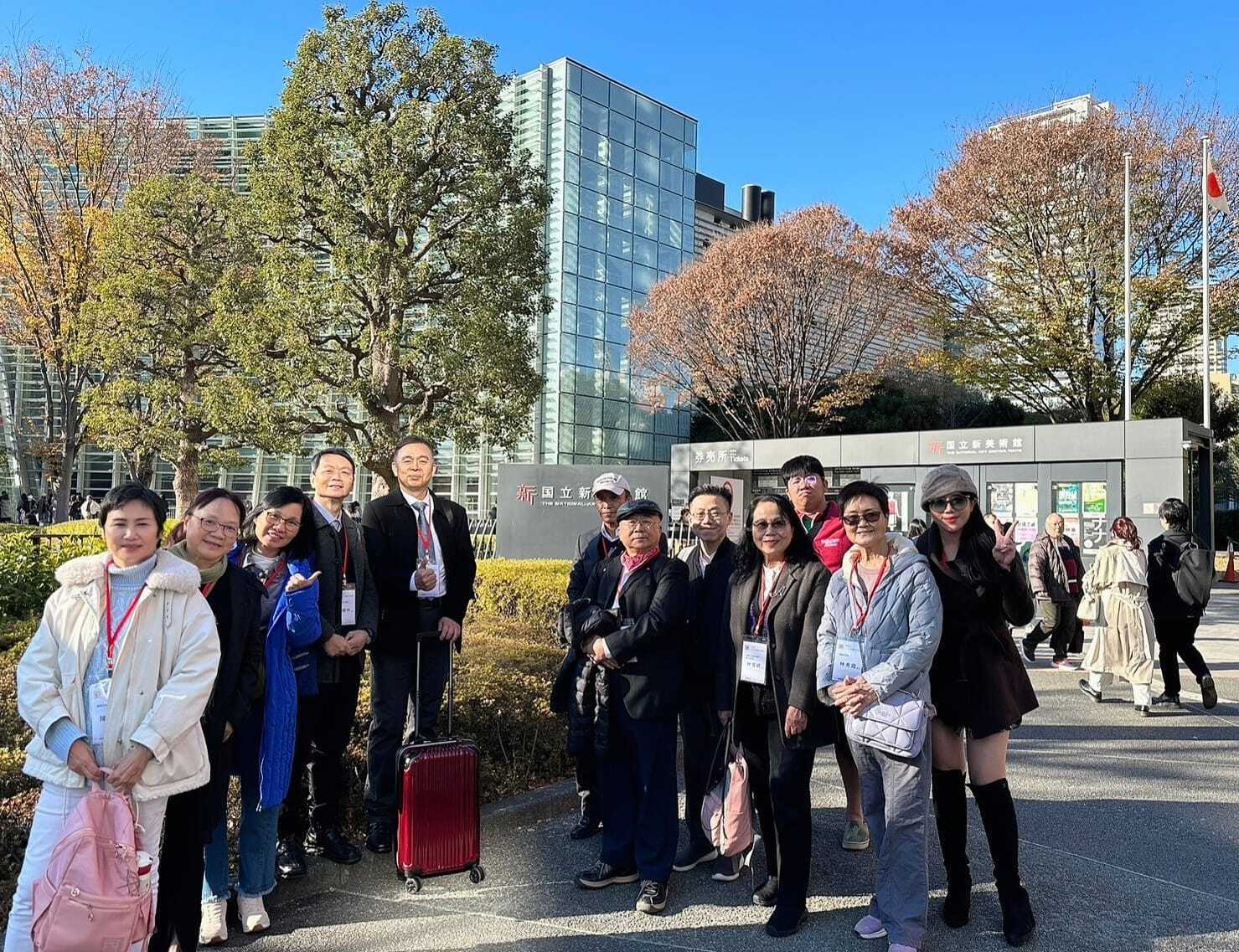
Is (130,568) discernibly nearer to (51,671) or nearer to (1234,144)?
(51,671)

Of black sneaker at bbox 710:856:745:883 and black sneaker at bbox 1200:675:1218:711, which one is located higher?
black sneaker at bbox 1200:675:1218:711

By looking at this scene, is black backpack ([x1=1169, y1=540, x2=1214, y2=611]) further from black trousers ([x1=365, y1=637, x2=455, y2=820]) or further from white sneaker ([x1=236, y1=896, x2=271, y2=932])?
white sneaker ([x1=236, y1=896, x2=271, y2=932])

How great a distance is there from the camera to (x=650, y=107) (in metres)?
37.4

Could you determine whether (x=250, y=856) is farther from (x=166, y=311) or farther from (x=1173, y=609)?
(x=166, y=311)

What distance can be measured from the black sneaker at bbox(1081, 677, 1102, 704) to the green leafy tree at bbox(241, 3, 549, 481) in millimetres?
9335

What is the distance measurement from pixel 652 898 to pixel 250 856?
62.9 inches

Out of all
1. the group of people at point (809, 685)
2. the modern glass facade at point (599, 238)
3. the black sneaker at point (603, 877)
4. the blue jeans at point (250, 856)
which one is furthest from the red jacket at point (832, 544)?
the modern glass facade at point (599, 238)

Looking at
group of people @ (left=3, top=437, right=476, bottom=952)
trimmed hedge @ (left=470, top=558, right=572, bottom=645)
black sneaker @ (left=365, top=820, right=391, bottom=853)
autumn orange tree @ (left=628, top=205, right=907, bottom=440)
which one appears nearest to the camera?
group of people @ (left=3, top=437, right=476, bottom=952)

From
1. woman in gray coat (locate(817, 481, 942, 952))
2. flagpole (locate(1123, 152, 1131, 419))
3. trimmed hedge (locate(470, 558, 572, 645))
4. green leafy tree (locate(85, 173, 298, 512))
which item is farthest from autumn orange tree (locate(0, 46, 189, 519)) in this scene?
flagpole (locate(1123, 152, 1131, 419))

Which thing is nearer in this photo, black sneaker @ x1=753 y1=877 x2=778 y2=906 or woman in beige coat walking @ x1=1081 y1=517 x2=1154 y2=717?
black sneaker @ x1=753 y1=877 x2=778 y2=906

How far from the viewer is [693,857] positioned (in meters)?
4.12

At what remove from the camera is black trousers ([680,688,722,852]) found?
4.11m

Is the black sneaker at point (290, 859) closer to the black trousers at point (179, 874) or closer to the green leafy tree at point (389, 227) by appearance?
the black trousers at point (179, 874)

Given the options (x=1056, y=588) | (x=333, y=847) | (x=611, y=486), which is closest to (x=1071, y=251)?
(x=1056, y=588)
